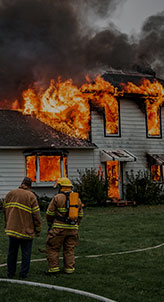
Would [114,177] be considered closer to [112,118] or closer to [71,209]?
[112,118]

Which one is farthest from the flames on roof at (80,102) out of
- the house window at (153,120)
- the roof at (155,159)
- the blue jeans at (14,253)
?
the blue jeans at (14,253)

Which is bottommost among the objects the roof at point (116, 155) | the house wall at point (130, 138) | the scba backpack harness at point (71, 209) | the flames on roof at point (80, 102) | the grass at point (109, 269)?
the grass at point (109, 269)

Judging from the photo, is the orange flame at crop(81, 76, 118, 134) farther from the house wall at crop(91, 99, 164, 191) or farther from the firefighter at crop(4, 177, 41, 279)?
the firefighter at crop(4, 177, 41, 279)

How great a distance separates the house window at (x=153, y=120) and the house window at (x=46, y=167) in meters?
5.24

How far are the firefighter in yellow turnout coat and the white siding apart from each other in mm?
11766

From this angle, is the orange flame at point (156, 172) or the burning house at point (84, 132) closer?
the burning house at point (84, 132)

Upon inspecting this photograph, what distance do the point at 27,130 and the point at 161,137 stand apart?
734 centimetres

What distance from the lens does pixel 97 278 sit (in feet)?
20.7

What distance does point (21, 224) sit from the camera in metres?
6.38

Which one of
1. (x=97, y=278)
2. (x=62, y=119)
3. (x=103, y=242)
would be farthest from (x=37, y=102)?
(x=97, y=278)

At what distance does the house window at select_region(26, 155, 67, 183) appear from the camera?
18.3 metres

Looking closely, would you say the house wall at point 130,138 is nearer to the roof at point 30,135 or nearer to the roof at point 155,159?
the roof at point 155,159

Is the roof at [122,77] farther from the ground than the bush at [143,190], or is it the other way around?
the roof at [122,77]

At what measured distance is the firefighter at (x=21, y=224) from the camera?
632 centimetres
